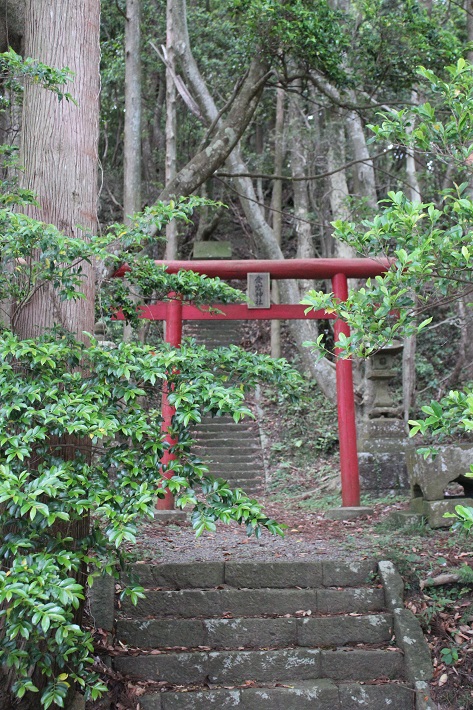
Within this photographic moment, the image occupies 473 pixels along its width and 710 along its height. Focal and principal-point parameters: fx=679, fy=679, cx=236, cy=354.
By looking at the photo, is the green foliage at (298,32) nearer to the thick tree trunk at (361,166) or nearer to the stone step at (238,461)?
the thick tree trunk at (361,166)

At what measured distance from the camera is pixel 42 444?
3.26 m

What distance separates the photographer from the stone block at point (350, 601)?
5.04 m

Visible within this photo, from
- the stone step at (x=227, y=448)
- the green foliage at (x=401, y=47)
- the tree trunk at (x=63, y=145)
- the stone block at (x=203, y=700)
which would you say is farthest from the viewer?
the stone step at (x=227, y=448)

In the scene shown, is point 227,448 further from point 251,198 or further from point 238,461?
point 251,198

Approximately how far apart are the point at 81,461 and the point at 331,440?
9.02 m

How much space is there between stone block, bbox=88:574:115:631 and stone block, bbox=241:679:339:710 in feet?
3.34

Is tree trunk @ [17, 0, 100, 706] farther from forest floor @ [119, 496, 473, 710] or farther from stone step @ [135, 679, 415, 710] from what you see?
forest floor @ [119, 496, 473, 710]

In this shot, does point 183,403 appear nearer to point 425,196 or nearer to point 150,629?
point 150,629

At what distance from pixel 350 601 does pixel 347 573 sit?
28 centimetres

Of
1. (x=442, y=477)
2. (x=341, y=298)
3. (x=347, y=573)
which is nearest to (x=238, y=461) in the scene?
(x=341, y=298)

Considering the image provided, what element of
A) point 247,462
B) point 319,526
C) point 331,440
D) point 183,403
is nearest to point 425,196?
point 331,440

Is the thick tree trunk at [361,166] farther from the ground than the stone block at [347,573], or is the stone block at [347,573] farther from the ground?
the thick tree trunk at [361,166]

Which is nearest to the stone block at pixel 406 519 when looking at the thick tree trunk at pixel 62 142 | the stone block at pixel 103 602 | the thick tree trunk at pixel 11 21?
the stone block at pixel 103 602

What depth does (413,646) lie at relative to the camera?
14.9 feet
